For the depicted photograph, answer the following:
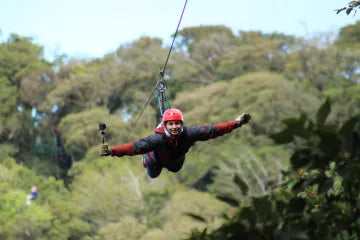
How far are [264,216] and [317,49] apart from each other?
48.0 metres

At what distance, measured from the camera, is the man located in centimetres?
673

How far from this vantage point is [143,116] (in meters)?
49.3

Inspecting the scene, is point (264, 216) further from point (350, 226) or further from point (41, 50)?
point (41, 50)

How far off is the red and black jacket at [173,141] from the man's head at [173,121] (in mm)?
107

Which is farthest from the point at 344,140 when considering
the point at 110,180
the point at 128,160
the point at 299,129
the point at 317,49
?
the point at 317,49

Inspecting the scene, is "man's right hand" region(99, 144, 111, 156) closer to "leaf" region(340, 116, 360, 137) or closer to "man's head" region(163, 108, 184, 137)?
"man's head" region(163, 108, 184, 137)

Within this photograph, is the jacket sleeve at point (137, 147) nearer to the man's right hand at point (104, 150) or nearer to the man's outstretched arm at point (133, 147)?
the man's outstretched arm at point (133, 147)

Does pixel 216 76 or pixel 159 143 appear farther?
pixel 216 76

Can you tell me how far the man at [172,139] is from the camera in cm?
673

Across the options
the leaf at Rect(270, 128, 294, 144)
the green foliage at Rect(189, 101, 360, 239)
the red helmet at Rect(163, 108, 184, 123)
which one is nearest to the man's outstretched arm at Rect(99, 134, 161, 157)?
the red helmet at Rect(163, 108, 184, 123)

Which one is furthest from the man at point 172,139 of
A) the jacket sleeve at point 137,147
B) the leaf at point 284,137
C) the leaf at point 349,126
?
the leaf at point 349,126

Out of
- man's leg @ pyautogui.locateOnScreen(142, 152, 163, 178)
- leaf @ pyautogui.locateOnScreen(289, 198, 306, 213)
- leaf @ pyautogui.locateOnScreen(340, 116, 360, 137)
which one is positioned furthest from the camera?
man's leg @ pyautogui.locateOnScreen(142, 152, 163, 178)

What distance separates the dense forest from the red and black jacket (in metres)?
12.8

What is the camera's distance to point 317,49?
164 feet
